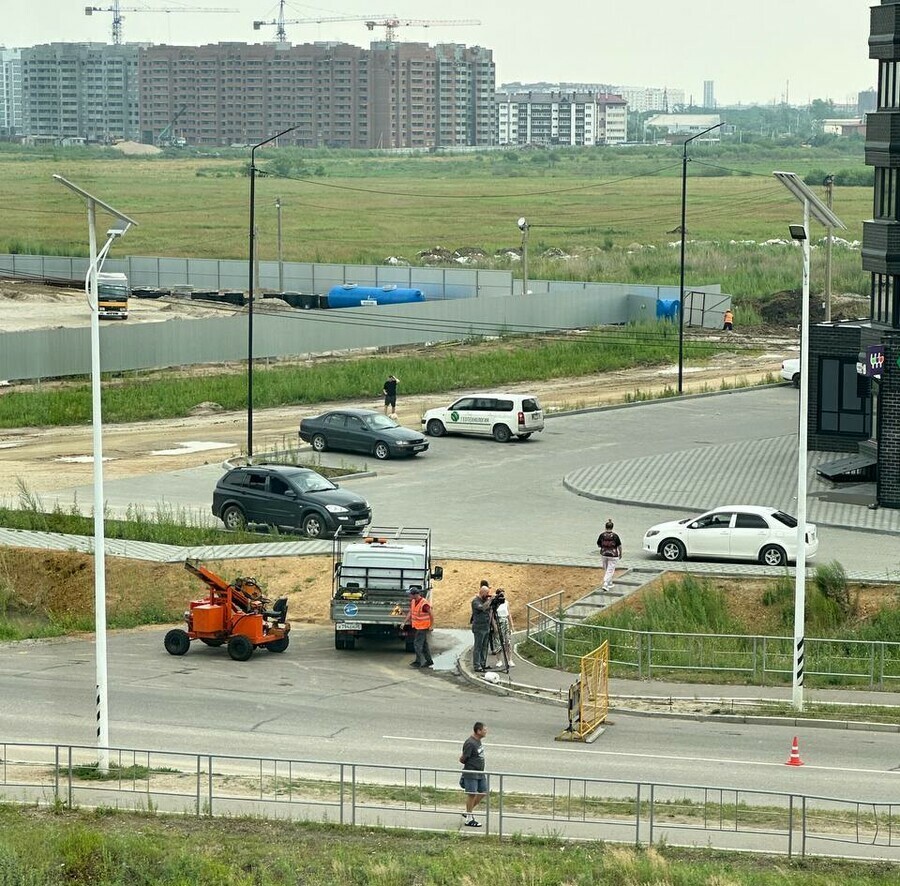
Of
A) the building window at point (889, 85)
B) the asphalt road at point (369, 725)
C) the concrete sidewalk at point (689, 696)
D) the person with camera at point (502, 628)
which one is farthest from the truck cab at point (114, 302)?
the concrete sidewalk at point (689, 696)

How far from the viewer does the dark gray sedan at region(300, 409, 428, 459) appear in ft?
158

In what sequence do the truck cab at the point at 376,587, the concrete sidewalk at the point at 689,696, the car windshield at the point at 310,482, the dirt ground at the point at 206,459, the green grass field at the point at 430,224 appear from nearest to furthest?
the concrete sidewalk at the point at 689,696 < the truck cab at the point at 376,587 < the dirt ground at the point at 206,459 < the car windshield at the point at 310,482 < the green grass field at the point at 430,224

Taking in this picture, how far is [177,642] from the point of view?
30.2m

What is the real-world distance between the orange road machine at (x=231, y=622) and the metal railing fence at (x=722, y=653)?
477 centimetres

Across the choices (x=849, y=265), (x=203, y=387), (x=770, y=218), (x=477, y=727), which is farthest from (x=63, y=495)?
→ (x=770, y=218)

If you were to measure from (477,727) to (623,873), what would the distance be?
2.96 metres

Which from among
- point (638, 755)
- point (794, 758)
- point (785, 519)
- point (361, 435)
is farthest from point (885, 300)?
point (638, 755)

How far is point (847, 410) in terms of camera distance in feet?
161

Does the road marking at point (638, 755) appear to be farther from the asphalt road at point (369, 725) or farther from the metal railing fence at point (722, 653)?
the metal railing fence at point (722, 653)

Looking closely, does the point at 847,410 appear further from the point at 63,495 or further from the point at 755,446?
the point at 63,495

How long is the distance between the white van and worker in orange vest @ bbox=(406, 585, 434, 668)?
21542mm

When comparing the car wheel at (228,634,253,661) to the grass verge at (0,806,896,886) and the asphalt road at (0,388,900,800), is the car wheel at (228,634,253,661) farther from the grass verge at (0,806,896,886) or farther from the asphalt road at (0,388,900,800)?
the grass verge at (0,806,896,886)

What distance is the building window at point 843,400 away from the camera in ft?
159

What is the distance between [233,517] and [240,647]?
9924 millimetres
